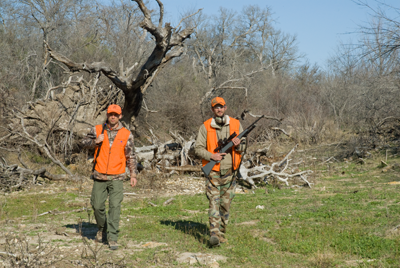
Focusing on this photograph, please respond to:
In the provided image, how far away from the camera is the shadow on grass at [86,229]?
253 inches

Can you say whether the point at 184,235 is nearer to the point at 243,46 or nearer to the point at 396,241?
the point at 396,241

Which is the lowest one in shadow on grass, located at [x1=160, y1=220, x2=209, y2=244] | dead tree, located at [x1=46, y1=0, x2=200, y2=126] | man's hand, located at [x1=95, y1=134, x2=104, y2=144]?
shadow on grass, located at [x1=160, y1=220, x2=209, y2=244]

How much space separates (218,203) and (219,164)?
554 millimetres

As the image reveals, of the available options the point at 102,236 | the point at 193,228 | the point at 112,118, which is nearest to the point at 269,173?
the point at 193,228

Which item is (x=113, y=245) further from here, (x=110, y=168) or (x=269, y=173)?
(x=269, y=173)

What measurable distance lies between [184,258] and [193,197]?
196 inches

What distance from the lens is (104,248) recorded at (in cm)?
572

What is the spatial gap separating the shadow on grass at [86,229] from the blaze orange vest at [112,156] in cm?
127

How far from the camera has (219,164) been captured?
18.9 feet

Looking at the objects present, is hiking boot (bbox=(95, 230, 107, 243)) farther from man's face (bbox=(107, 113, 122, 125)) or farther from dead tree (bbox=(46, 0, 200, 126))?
dead tree (bbox=(46, 0, 200, 126))

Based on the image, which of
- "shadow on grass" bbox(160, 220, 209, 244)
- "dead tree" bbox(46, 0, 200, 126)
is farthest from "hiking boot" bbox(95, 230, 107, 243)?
"dead tree" bbox(46, 0, 200, 126)

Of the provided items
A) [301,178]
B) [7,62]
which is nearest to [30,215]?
[301,178]

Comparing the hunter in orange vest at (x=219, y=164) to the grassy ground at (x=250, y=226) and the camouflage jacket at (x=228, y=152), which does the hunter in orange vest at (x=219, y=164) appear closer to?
the camouflage jacket at (x=228, y=152)

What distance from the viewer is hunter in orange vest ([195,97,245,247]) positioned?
224 inches
